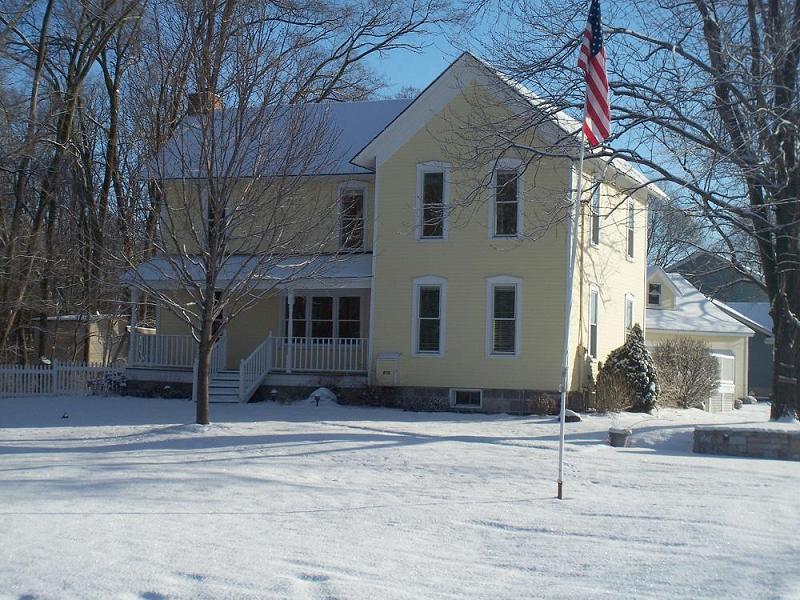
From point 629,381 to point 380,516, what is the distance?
13.3 m

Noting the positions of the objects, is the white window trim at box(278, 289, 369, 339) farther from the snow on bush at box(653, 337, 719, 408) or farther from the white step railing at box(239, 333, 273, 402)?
the snow on bush at box(653, 337, 719, 408)

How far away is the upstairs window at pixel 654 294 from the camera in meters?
33.2

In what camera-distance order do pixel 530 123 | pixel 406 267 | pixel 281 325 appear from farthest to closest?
pixel 281 325
pixel 406 267
pixel 530 123

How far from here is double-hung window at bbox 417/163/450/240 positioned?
21484 mm

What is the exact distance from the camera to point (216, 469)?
11945 millimetres

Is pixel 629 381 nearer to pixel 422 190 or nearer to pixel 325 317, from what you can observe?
pixel 422 190

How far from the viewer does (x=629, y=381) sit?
69.8ft

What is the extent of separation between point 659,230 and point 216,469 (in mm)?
44616

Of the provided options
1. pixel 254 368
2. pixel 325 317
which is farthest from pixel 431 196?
pixel 254 368

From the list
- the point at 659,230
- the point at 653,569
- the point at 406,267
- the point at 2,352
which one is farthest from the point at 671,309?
the point at 653,569

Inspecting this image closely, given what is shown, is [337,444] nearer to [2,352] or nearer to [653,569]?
[653,569]

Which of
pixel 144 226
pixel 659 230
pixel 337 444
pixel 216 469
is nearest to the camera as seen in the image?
pixel 216 469

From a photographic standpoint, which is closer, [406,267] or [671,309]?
[406,267]

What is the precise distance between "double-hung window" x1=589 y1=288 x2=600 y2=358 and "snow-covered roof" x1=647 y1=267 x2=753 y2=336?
7.78 m
